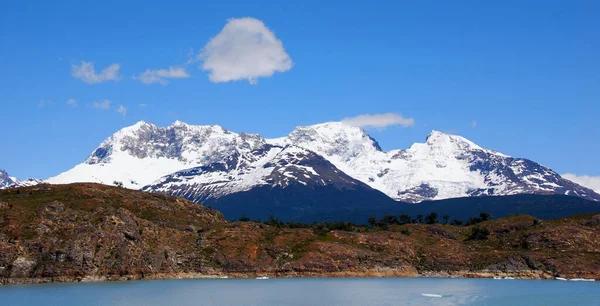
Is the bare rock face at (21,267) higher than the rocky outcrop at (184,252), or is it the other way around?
the rocky outcrop at (184,252)

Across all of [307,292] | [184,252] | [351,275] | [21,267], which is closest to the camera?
[307,292]

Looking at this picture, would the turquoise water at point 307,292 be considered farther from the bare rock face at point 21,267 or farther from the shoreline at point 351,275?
the shoreline at point 351,275

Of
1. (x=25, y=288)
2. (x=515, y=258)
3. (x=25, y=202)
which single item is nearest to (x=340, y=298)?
(x=25, y=288)

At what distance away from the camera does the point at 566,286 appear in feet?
501

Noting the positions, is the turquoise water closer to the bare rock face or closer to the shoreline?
the bare rock face

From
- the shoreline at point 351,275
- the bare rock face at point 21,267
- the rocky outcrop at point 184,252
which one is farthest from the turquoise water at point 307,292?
the rocky outcrop at point 184,252

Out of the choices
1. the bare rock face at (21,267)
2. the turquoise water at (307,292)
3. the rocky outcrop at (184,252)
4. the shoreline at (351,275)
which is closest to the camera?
the turquoise water at (307,292)

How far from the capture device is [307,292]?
455ft

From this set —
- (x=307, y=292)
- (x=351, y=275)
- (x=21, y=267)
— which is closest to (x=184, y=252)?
(x=21, y=267)

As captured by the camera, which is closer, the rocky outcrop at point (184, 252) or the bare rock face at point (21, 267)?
the bare rock face at point (21, 267)

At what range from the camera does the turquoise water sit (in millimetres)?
121750

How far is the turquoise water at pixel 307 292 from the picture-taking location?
122 m

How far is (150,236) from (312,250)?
41.0 meters

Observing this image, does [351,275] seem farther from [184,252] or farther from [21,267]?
[21,267]
